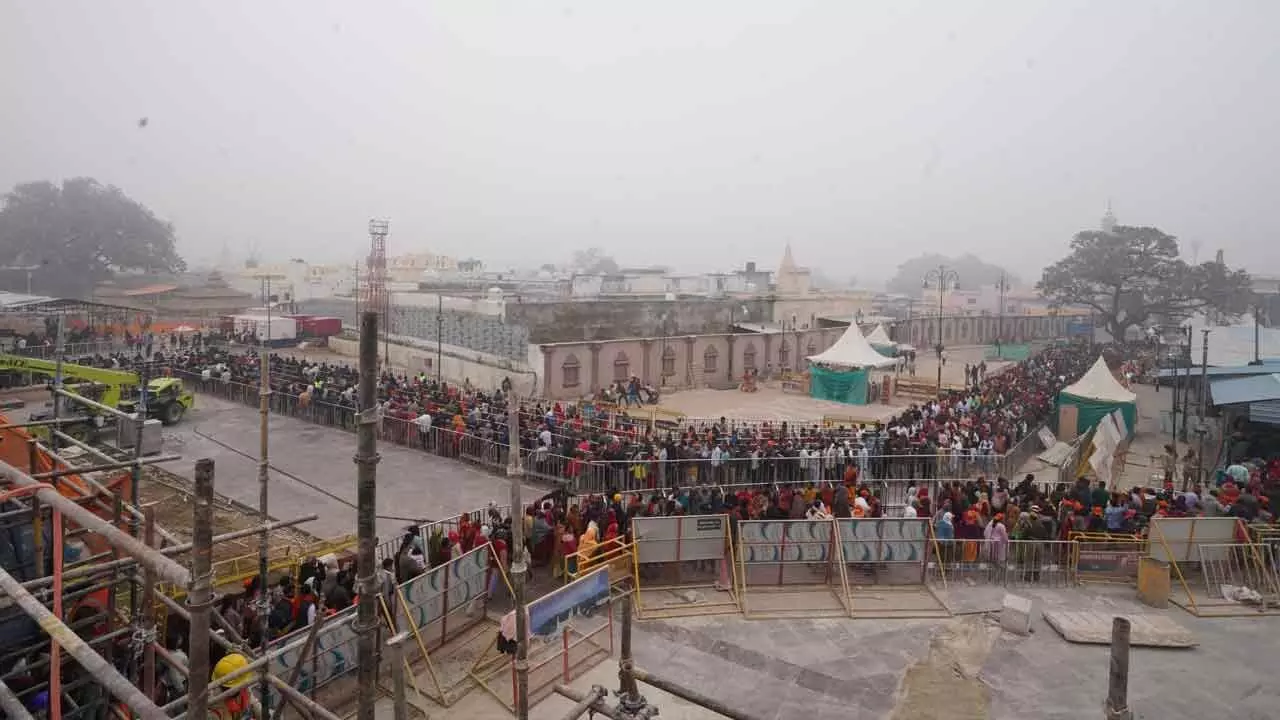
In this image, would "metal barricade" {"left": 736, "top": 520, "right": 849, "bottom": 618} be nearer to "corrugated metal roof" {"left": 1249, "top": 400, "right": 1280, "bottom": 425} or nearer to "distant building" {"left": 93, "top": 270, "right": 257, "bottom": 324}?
"corrugated metal roof" {"left": 1249, "top": 400, "right": 1280, "bottom": 425}

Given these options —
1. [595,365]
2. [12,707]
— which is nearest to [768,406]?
[595,365]

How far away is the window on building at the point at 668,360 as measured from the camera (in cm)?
3450

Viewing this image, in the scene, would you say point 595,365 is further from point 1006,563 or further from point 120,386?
point 1006,563

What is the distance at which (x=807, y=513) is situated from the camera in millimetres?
13227

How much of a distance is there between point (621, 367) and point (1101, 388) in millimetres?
18202

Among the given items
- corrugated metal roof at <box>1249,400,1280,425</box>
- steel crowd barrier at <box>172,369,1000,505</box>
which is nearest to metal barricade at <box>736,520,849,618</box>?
steel crowd barrier at <box>172,369,1000,505</box>

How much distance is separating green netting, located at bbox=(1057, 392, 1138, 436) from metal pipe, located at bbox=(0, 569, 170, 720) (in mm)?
25475

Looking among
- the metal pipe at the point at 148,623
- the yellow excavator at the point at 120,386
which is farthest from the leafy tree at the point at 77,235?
the metal pipe at the point at 148,623

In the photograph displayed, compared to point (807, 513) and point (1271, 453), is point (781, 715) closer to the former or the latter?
point (807, 513)

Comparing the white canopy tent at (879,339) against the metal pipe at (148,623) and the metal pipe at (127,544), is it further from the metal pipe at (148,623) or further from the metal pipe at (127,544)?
the metal pipe at (127,544)

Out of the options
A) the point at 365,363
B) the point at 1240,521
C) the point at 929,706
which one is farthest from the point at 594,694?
the point at 1240,521

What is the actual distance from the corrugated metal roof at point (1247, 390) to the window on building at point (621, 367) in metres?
20.8

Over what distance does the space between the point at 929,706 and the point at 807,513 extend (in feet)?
15.6

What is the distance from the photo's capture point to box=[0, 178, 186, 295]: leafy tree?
252ft
